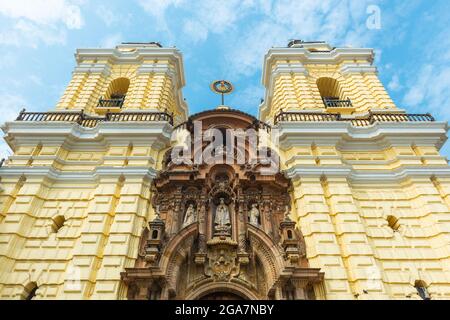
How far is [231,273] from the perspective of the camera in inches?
422

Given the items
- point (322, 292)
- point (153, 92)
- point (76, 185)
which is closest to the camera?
point (322, 292)

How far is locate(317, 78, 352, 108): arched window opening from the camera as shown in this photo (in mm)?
18188

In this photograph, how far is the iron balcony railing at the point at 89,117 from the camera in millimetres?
15211

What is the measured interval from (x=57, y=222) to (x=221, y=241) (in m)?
6.08

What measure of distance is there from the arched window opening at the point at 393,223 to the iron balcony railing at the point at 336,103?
7.33 meters

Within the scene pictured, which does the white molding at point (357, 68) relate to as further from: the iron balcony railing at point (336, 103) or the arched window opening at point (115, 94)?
the arched window opening at point (115, 94)

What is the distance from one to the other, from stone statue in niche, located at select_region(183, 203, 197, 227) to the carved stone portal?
0.13 ft

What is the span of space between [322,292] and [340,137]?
7043 millimetres

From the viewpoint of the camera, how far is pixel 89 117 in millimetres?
15773

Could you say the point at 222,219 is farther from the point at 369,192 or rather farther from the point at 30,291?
the point at 30,291

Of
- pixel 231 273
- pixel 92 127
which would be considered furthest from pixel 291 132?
pixel 92 127

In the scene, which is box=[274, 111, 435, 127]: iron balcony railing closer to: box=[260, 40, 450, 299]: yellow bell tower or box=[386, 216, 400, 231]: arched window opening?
box=[260, 40, 450, 299]: yellow bell tower

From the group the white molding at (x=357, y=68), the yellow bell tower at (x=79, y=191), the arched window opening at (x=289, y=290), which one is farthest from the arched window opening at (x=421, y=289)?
the white molding at (x=357, y=68)
